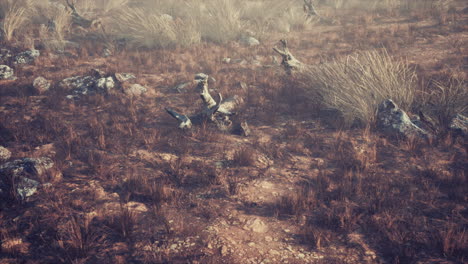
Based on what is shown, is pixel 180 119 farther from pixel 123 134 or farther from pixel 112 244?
pixel 112 244

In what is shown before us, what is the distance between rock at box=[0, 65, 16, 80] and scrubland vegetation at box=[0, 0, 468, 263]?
18 cm

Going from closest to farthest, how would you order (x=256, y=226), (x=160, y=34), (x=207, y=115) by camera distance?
1. (x=256, y=226)
2. (x=207, y=115)
3. (x=160, y=34)

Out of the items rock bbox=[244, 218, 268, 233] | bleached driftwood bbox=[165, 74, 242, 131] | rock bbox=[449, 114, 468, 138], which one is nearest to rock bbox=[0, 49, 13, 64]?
bleached driftwood bbox=[165, 74, 242, 131]

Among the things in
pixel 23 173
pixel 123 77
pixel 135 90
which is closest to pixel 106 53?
pixel 123 77

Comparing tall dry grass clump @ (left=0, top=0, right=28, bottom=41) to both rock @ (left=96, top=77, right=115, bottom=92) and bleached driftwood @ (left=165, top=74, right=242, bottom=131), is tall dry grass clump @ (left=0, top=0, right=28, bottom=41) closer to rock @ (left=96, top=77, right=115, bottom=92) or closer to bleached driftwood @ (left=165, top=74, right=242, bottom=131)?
rock @ (left=96, top=77, right=115, bottom=92)

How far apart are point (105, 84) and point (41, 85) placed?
1.41 metres

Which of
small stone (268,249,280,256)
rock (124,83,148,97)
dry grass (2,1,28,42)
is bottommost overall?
small stone (268,249,280,256)

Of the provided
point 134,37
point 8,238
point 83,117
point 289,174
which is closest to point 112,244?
point 8,238

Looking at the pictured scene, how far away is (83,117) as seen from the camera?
Answer: 5758mm

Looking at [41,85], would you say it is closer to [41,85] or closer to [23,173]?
[41,85]

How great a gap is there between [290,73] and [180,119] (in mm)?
3331

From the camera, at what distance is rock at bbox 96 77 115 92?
677 cm

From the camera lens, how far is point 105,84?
6.80 meters

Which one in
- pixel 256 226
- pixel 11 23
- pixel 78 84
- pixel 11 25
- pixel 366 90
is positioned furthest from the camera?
pixel 11 25
